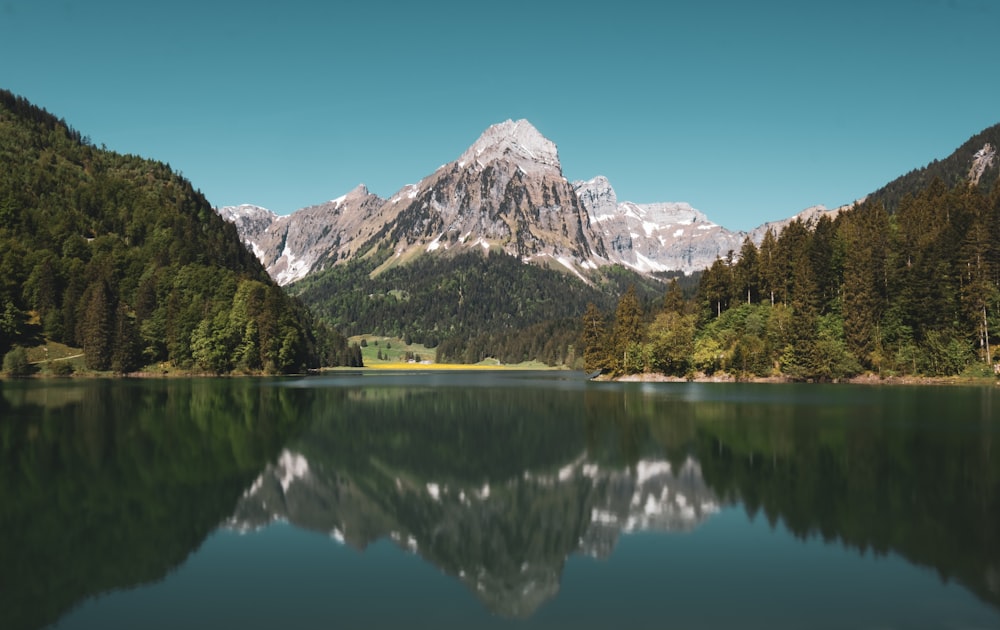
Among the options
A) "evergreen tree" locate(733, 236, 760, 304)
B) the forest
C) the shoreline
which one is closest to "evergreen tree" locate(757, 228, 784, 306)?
the forest

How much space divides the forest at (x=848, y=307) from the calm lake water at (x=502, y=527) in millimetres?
65096

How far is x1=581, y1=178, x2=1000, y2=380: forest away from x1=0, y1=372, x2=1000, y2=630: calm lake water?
6510 centimetres

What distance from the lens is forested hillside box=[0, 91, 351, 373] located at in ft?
435

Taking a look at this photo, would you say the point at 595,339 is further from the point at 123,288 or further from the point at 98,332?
the point at 123,288

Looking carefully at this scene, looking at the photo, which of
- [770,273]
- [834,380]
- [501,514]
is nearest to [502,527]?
[501,514]

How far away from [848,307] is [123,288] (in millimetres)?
138891

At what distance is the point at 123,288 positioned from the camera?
486ft

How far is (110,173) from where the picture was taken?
7785 inches

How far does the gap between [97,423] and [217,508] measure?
29.0m

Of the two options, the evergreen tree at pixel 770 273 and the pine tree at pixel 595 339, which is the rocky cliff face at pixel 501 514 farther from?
the pine tree at pixel 595 339

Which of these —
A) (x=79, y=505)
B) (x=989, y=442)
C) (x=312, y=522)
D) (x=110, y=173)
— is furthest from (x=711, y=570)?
(x=110, y=173)

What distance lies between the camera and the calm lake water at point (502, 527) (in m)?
15.1

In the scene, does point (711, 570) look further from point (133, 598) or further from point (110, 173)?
point (110, 173)

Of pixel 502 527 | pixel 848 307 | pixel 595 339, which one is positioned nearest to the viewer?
pixel 502 527
